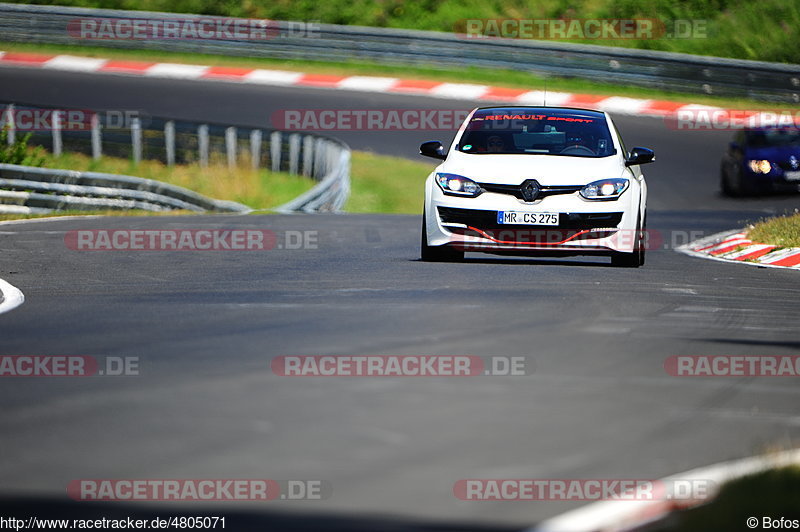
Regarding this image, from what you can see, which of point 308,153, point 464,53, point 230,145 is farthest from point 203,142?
point 464,53

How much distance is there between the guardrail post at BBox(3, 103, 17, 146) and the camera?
24.9 m

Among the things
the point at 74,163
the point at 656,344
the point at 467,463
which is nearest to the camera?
the point at 467,463

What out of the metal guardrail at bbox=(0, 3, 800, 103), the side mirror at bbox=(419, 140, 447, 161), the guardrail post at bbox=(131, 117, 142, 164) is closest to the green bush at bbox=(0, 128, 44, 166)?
the guardrail post at bbox=(131, 117, 142, 164)

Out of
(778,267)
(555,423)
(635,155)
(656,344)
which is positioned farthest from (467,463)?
(778,267)

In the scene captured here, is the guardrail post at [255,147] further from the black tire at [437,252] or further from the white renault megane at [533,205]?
the white renault megane at [533,205]

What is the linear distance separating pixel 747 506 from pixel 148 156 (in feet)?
72.6

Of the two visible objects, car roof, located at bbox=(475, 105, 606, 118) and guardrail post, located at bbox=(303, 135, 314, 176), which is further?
guardrail post, located at bbox=(303, 135, 314, 176)

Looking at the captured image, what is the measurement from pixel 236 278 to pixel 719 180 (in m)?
14.8

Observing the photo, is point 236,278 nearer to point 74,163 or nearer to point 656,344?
point 656,344

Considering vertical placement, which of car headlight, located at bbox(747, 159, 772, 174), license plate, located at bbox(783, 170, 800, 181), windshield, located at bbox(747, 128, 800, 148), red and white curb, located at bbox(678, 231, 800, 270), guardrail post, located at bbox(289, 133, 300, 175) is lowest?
guardrail post, located at bbox(289, 133, 300, 175)

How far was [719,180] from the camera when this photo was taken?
24.4 m

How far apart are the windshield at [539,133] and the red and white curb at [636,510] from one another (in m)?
7.21

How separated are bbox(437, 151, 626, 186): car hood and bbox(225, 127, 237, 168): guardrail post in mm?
13074

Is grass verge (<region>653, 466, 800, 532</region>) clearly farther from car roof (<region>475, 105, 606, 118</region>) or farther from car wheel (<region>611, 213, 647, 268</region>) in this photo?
car roof (<region>475, 105, 606, 118</region>)
